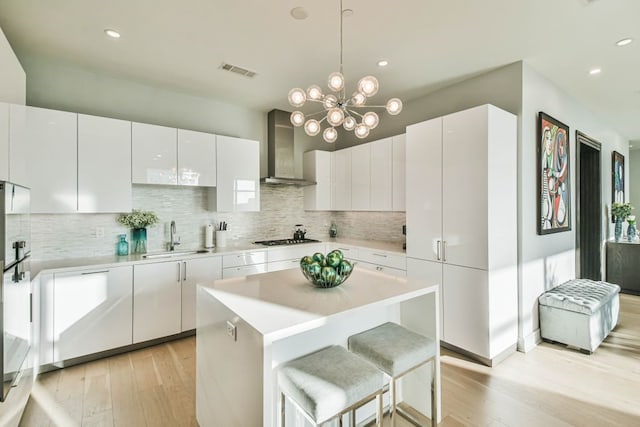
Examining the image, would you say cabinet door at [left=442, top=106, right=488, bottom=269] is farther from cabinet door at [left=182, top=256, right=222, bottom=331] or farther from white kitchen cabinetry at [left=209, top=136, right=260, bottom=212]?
cabinet door at [left=182, top=256, right=222, bottom=331]

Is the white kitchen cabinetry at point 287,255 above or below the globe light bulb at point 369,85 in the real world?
below

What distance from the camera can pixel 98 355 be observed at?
9.48 ft

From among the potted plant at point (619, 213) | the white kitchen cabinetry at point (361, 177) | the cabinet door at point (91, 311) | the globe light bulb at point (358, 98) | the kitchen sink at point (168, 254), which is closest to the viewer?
the globe light bulb at point (358, 98)

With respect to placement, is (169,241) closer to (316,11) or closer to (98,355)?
(98,355)

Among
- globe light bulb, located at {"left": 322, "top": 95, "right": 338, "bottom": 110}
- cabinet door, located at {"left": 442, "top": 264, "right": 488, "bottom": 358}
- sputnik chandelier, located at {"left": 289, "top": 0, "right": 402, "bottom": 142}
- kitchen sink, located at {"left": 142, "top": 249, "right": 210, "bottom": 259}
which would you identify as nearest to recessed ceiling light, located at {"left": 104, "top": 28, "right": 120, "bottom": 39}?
sputnik chandelier, located at {"left": 289, "top": 0, "right": 402, "bottom": 142}

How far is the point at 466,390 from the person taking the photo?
2.37 m

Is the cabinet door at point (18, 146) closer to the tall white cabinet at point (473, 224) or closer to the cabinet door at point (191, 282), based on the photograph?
the cabinet door at point (191, 282)

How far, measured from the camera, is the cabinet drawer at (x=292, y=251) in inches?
157

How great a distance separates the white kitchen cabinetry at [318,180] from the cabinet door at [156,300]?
2.25 metres

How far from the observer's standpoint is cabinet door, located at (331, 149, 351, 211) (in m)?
4.64

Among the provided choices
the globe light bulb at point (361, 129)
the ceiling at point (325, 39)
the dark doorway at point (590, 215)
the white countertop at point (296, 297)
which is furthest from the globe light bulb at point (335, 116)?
the dark doorway at point (590, 215)

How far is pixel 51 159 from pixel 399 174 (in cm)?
364

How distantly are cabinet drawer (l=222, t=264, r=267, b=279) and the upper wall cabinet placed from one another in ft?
5.29

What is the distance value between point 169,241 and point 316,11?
296 centimetres
